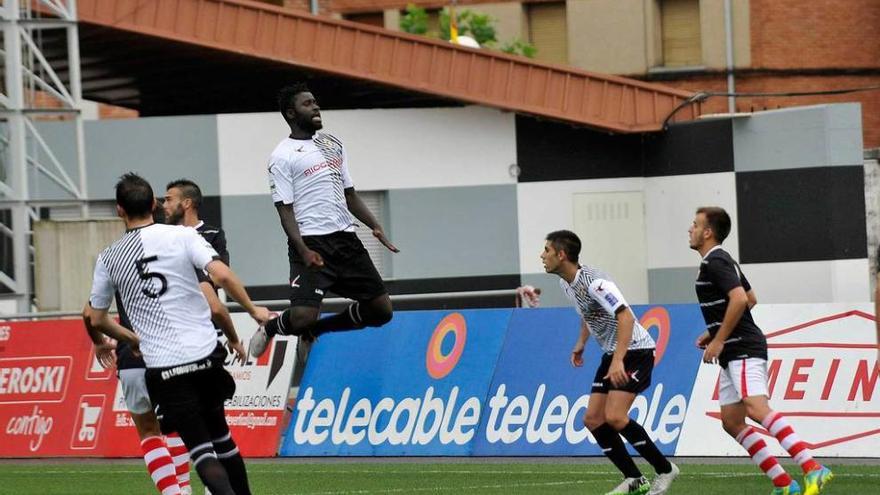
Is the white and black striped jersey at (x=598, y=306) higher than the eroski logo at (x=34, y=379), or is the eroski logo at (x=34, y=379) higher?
the white and black striped jersey at (x=598, y=306)

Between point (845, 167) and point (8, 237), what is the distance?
13692 millimetres

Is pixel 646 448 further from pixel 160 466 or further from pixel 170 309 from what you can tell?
pixel 170 309

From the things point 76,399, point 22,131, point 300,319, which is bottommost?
point 76,399

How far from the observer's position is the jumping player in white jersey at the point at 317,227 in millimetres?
12086

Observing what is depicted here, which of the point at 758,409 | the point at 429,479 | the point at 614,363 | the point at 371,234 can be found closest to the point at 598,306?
the point at 614,363

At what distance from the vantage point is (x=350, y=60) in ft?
101

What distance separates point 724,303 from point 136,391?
398cm

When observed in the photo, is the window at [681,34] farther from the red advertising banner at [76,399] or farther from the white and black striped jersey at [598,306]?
the white and black striped jersey at [598,306]

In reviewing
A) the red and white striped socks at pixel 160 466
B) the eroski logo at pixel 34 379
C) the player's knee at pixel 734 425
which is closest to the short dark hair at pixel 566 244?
the player's knee at pixel 734 425

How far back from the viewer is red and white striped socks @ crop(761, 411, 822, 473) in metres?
11.5

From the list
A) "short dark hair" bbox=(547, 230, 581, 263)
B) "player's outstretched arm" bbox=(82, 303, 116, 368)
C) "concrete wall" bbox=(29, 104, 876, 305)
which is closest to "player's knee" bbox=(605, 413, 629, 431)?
"short dark hair" bbox=(547, 230, 581, 263)

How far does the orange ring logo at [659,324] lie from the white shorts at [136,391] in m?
6.05

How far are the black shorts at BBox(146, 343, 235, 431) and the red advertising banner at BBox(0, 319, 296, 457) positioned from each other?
7.88 metres

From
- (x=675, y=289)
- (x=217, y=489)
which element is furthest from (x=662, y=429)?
(x=675, y=289)
